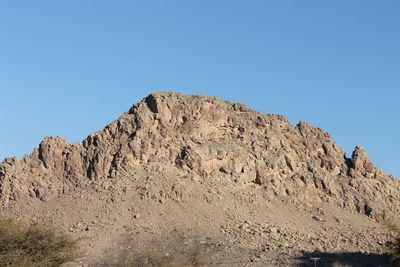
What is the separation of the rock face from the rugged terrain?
123 mm

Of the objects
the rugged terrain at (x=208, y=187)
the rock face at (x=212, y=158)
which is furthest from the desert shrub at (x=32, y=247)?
the rock face at (x=212, y=158)

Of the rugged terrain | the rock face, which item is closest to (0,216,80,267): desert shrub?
the rugged terrain

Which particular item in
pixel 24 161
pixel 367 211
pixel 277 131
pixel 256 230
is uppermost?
pixel 277 131

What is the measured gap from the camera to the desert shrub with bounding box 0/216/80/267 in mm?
39050

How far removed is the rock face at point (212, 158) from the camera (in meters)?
68.7

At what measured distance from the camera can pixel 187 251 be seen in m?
53.6

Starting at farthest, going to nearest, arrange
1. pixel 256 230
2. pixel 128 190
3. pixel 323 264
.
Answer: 1. pixel 128 190
2. pixel 256 230
3. pixel 323 264

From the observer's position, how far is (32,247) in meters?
40.8

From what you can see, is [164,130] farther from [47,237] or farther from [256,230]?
[47,237]

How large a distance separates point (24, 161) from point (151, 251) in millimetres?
23639

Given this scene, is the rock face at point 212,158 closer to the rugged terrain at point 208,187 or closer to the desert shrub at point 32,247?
the rugged terrain at point 208,187

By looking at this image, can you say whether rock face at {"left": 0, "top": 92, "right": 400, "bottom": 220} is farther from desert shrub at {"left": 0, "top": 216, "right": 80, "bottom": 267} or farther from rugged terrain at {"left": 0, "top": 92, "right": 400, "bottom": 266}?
desert shrub at {"left": 0, "top": 216, "right": 80, "bottom": 267}

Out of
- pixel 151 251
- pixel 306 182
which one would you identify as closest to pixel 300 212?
pixel 306 182

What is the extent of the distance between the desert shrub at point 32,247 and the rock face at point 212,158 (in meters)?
24.9
